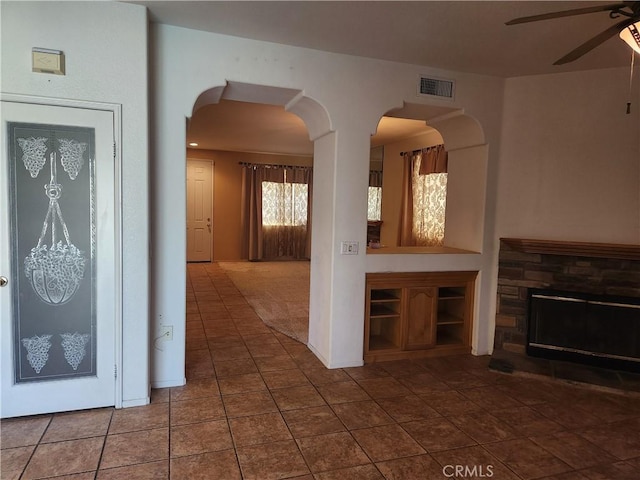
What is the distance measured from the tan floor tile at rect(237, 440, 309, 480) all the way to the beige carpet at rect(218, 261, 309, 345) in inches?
70.8

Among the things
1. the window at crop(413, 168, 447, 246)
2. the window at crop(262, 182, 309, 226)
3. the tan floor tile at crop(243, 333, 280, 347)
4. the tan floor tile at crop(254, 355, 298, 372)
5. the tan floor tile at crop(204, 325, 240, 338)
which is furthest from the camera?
the window at crop(262, 182, 309, 226)

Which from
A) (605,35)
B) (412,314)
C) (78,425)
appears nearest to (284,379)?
(412,314)

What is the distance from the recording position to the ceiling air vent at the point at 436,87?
3.50 m

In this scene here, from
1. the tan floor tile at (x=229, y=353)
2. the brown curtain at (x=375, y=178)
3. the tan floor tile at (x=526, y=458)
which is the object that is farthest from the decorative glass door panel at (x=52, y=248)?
the brown curtain at (x=375, y=178)

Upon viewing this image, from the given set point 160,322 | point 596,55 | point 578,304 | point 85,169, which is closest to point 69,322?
point 160,322

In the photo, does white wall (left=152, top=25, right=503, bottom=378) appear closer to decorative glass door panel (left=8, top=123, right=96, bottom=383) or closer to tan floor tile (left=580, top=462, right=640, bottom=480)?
decorative glass door panel (left=8, top=123, right=96, bottom=383)

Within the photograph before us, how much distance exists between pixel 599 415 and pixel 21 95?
4.12 metres

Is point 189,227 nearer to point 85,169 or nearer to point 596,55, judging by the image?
point 85,169

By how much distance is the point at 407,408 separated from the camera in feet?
9.20

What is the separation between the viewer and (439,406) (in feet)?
9.32

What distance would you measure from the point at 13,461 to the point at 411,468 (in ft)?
6.66

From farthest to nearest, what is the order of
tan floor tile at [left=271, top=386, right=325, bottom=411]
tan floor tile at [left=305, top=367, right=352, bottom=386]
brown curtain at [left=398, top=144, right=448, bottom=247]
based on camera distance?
brown curtain at [left=398, top=144, right=448, bottom=247] → tan floor tile at [left=305, top=367, right=352, bottom=386] → tan floor tile at [left=271, top=386, right=325, bottom=411]

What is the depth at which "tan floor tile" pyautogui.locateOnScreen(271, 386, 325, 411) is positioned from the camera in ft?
9.23

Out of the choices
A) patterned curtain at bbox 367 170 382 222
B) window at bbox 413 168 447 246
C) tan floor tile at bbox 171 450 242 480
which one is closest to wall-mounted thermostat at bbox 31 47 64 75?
tan floor tile at bbox 171 450 242 480
